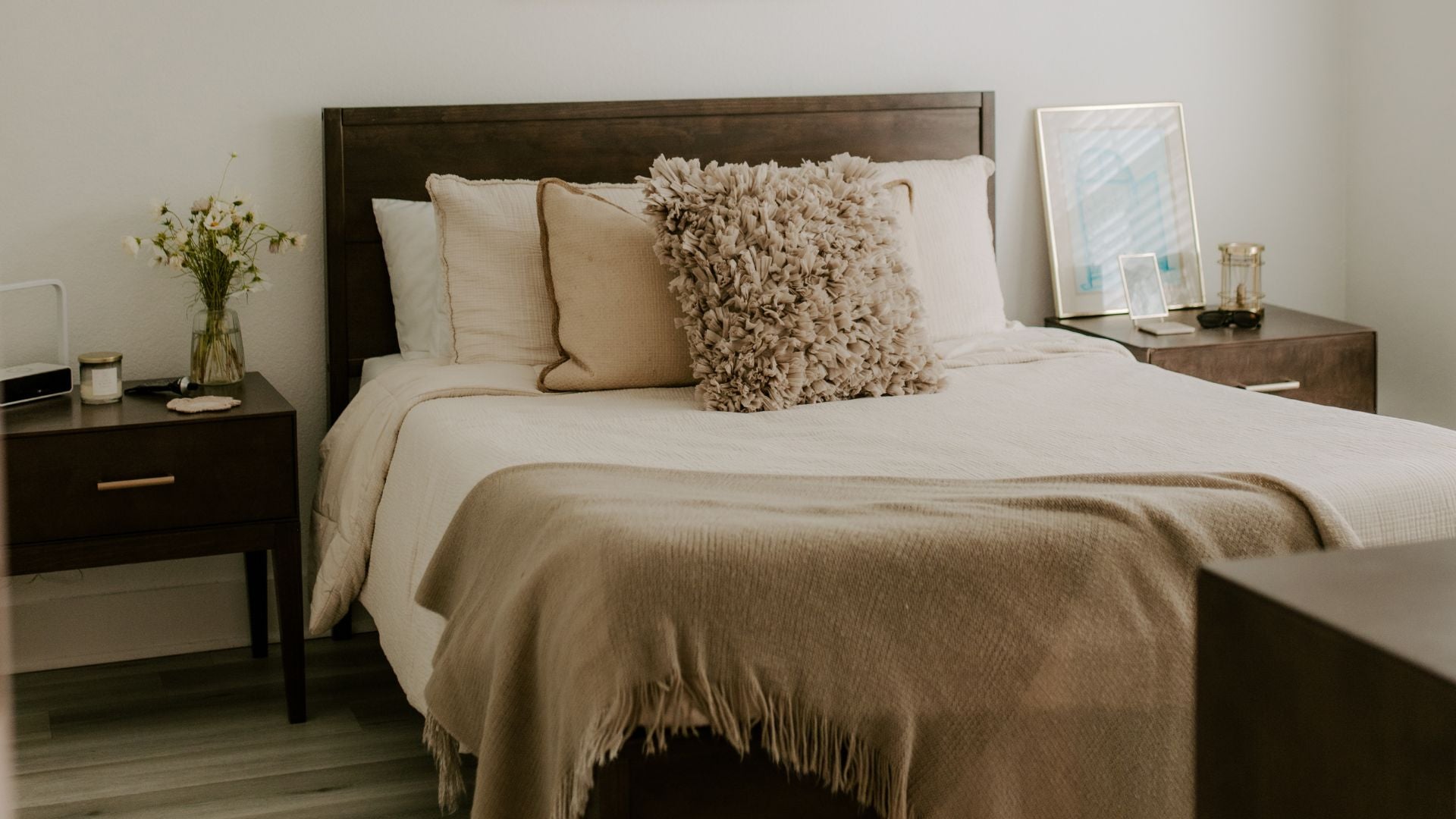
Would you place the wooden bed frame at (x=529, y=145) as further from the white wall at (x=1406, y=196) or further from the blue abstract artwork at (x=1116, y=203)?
the white wall at (x=1406, y=196)

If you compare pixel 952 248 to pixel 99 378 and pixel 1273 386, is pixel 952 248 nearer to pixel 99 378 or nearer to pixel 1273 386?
pixel 1273 386

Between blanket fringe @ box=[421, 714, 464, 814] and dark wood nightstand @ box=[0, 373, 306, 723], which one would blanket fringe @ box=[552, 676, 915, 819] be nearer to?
blanket fringe @ box=[421, 714, 464, 814]

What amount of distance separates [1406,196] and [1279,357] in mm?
853

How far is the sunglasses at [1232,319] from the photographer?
3.20 metres

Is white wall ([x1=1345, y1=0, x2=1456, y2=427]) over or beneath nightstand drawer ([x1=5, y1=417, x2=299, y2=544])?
over

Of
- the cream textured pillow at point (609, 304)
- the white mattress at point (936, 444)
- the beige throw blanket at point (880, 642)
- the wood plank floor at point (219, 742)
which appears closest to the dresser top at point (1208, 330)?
the white mattress at point (936, 444)

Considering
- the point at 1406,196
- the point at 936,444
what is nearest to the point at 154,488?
the point at 936,444

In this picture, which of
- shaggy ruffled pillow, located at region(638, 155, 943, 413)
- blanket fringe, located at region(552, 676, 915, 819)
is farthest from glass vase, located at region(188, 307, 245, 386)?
blanket fringe, located at region(552, 676, 915, 819)

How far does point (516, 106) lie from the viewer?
291cm

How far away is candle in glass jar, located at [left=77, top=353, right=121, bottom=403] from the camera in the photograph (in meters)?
2.50

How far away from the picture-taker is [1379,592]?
0.85 m

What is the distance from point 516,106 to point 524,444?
120 cm

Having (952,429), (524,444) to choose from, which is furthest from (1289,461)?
(524,444)

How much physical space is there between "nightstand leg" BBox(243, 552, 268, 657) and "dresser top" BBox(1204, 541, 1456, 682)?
236 cm
